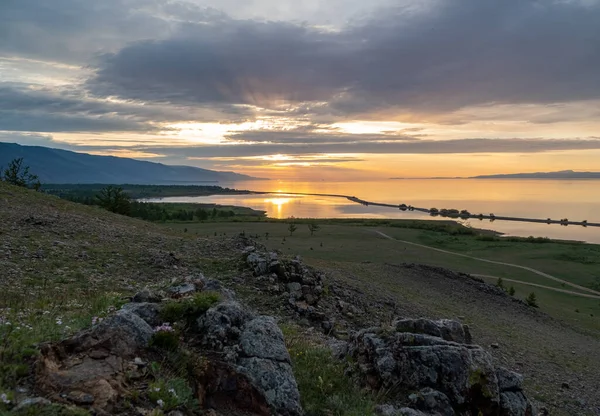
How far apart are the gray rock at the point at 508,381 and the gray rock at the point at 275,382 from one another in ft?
10.6

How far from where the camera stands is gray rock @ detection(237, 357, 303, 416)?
472cm

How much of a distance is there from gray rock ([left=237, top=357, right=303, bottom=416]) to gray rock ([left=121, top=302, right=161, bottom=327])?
126 centimetres

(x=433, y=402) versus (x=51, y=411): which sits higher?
(x=51, y=411)

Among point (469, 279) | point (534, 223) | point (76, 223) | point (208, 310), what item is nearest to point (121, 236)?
point (76, 223)

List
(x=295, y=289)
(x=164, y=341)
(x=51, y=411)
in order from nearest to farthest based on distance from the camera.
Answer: (x=51, y=411) < (x=164, y=341) < (x=295, y=289)

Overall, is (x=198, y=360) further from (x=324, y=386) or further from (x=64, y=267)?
(x=64, y=267)

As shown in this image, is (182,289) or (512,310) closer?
(182,289)

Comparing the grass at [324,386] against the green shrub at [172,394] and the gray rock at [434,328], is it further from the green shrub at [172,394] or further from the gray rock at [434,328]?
the green shrub at [172,394]

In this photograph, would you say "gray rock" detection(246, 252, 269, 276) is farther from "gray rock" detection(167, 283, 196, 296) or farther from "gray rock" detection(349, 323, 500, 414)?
"gray rock" detection(349, 323, 500, 414)

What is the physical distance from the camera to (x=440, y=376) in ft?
18.8

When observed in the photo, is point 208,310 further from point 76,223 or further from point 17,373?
point 76,223

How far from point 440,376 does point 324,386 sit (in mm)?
1633

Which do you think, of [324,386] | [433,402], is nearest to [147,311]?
[324,386]

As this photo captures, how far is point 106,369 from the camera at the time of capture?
405 cm
